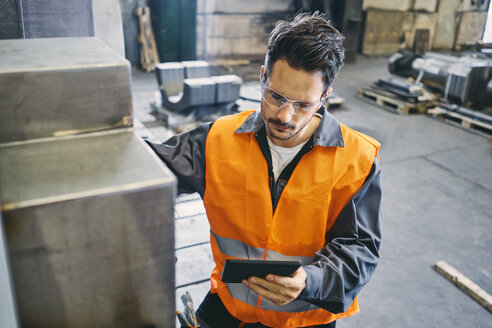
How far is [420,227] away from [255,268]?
3198mm

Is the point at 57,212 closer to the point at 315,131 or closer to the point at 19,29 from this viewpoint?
the point at 315,131

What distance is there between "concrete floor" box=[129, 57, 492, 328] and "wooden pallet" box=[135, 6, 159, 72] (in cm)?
295

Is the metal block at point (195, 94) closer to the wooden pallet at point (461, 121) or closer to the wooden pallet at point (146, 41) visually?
the wooden pallet at point (146, 41)

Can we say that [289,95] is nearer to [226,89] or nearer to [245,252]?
[245,252]

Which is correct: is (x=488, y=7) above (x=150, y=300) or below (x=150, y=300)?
above

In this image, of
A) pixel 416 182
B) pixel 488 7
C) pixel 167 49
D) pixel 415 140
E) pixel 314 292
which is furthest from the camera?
pixel 488 7

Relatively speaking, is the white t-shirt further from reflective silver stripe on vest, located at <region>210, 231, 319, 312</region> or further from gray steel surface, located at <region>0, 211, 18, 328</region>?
gray steel surface, located at <region>0, 211, 18, 328</region>

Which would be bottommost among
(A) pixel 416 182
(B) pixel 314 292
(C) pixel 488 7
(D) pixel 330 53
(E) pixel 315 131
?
(A) pixel 416 182

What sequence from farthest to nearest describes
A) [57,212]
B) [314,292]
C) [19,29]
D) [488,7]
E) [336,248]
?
Answer: [488,7] < [19,29] < [336,248] < [314,292] < [57,212]

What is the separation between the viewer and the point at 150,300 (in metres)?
1.03

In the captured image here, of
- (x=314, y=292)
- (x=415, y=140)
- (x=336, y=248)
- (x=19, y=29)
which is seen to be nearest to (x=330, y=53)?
(x=336, y=248)

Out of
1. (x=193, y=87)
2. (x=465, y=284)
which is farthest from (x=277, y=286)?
(x=193, y=87)

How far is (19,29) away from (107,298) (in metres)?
1.79

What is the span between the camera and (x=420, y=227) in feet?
13.4
